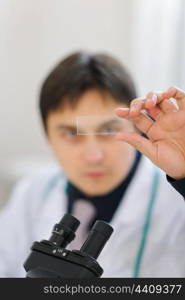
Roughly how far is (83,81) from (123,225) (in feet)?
0.95

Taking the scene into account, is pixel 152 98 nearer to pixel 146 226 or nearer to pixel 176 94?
pixel 176 94

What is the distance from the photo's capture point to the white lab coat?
0.65m

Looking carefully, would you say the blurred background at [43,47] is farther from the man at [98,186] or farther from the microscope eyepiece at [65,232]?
the microscope eyepiece at [65,232]

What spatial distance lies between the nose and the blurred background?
0.46 meters

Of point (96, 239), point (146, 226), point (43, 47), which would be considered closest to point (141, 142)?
point (96, 239)

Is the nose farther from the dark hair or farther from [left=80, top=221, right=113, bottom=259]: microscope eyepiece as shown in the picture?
[left=80, top=221, right=113, bottom=259]: microscope eyepiece

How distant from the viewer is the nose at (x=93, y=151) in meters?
0.74

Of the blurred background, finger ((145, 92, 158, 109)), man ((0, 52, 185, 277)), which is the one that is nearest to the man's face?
man ((0, 52, 185, 277))

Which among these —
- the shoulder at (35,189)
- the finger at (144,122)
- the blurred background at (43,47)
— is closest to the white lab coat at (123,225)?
the shoulder at (35,189)

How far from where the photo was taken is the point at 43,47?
4.75 feet

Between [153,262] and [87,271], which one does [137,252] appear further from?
[87,271]

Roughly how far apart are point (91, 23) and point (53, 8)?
0.14 metres

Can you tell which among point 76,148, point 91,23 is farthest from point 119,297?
point 91,23

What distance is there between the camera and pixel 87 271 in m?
0.43
